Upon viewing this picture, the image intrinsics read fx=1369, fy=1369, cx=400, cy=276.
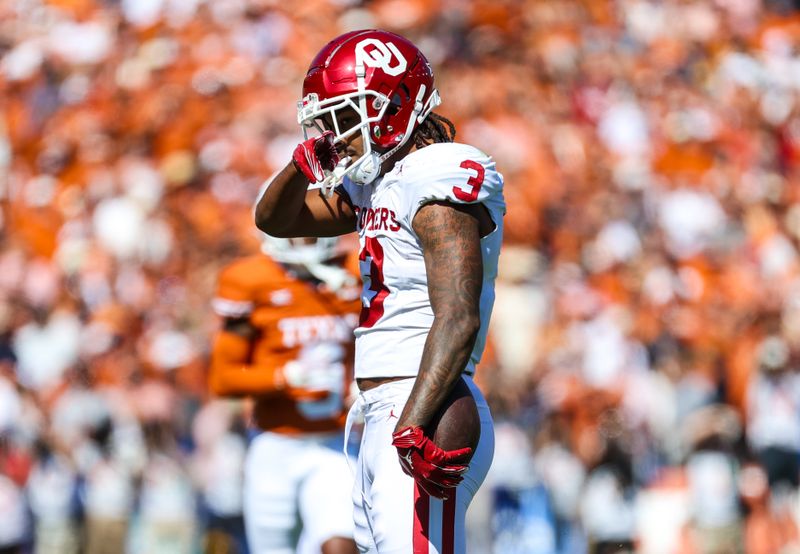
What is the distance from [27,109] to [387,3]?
12.1 feet

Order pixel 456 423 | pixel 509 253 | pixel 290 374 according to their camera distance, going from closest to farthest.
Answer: pixel 456 423
pixel 290 374
pixel 509 253

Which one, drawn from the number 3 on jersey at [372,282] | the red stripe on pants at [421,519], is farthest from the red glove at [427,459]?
the number 3 on jersey at [372,282]

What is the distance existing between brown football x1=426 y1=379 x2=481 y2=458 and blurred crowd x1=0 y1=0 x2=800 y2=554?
4734 millimetres

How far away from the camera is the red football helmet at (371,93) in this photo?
11.4ft

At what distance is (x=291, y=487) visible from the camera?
572 centimetres

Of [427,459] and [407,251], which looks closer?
[427,459]

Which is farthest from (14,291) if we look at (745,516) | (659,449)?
(745,516)

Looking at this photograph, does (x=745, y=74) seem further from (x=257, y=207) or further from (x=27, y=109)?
(x=257, y=207)

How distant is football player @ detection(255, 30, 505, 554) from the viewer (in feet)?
10.5

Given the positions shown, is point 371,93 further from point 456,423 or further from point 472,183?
point 456,423

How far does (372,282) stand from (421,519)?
632 mm

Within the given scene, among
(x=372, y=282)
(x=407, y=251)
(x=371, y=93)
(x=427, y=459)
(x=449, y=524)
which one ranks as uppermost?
(x=371, y=93)

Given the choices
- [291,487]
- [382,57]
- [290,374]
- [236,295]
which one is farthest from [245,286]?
[382,57]

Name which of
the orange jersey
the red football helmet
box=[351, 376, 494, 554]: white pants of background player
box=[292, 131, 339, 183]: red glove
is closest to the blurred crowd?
the orange jersey
